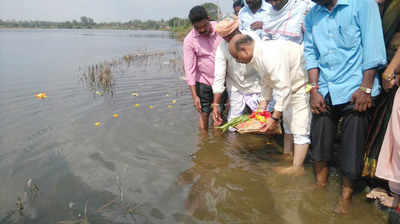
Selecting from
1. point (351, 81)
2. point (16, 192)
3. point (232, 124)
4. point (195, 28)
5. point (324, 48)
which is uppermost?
point (195, 28)

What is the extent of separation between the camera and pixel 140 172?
328cm

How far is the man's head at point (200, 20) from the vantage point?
128 inches

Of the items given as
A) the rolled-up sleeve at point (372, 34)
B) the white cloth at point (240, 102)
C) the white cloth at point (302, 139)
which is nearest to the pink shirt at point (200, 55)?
the white cloth at point (240, 102)

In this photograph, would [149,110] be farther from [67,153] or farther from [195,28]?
[195,28]

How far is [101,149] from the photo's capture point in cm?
388

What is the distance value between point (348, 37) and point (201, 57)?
193 cm

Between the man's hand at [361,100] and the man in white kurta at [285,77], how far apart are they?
0.56m

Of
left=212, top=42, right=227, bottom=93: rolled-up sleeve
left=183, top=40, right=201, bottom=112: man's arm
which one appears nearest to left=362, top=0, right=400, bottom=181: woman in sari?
left=212, top=42, right=227, bottom=93: rolled-up sleeve

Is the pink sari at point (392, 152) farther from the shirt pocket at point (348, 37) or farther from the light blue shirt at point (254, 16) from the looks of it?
the light blue shirt at point (254, 16)

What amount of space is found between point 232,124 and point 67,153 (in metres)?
2.25

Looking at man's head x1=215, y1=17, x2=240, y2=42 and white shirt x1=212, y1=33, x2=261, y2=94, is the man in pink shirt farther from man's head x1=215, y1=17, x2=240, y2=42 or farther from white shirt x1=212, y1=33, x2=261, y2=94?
man's head x1=215, y1=17, x2=240, y2=42

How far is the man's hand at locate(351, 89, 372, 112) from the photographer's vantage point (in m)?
2.17

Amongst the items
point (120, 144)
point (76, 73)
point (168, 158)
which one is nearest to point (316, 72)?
point (168, 158)

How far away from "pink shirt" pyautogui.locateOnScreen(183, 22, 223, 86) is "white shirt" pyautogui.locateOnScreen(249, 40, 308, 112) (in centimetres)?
107
